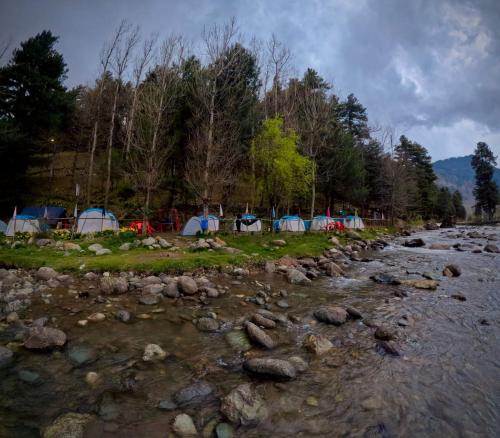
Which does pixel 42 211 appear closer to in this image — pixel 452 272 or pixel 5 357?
pixel 5 357

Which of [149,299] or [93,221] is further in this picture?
[93,221]

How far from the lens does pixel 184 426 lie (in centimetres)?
352

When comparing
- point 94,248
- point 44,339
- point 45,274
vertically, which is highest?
point 94,248

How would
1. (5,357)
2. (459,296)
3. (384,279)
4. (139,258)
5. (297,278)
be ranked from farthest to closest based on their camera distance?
(139,258) → (384,279) → (297,278) → (459,296) → (5,357)

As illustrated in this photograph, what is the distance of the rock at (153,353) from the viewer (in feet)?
17.2

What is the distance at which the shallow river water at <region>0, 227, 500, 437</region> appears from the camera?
3.70m

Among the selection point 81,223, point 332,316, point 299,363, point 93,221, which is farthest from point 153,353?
point 81,223

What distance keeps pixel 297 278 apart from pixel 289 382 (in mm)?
7108

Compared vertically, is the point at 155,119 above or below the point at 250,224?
above

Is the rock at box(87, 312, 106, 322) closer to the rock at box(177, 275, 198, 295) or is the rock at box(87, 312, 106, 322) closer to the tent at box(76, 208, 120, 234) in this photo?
the rock at box(177, 275, 198, 295)

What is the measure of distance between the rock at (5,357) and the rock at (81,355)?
0.89 metres

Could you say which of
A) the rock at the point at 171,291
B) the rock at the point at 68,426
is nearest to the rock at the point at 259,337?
the rock at the point at 68,426

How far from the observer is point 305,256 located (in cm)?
1608

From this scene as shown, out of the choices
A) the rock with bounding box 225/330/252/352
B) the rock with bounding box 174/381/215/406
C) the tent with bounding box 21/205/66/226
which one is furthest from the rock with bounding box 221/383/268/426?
the tent with bounding box 21/205/66/226
